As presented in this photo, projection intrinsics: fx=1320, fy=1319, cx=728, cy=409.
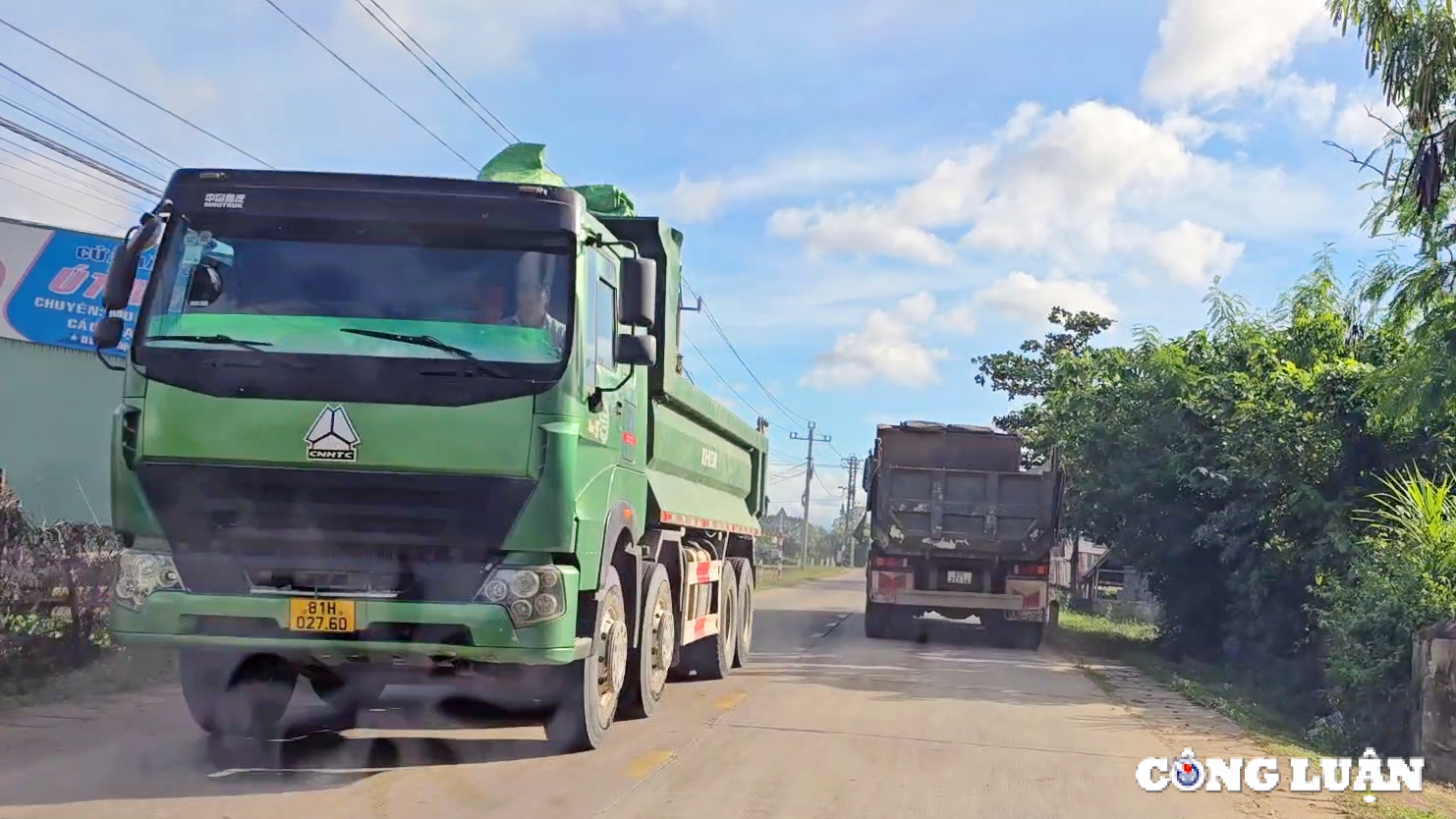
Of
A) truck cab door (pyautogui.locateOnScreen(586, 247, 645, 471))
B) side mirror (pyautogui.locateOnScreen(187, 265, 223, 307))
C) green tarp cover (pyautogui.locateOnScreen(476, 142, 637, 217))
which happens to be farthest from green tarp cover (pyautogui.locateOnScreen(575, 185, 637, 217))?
side mirror (pyautogui.locateOnScreen(187, 265, 223, 307))

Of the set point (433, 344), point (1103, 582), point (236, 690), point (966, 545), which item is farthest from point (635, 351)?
point (1103, 582)

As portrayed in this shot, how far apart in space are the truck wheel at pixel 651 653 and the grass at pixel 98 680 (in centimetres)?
318

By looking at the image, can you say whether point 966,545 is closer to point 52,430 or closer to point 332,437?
point 52,430

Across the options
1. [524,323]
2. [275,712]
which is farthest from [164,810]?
[524,323]

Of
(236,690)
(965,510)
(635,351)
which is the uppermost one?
(635,351)

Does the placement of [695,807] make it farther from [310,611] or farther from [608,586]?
[310,611]

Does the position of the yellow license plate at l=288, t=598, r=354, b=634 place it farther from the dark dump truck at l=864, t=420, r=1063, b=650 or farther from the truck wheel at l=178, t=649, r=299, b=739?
the dark dump truck at l=864, t=420, r=1063, b=650

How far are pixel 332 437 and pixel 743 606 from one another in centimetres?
800

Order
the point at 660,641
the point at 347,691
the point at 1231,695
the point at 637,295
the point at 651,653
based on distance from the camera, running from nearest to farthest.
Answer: the point at 637,295, the point at 347,691, the point at 651,653, the point at 660,641, the point at 1231,695

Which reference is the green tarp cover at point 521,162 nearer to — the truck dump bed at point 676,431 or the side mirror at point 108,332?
the truck dump bed at point 676,431

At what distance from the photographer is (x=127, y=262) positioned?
685 cm

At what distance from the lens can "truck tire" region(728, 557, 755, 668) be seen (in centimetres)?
1363

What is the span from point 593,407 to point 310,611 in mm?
1834

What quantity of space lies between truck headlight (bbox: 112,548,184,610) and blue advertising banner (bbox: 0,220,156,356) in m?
11.5
